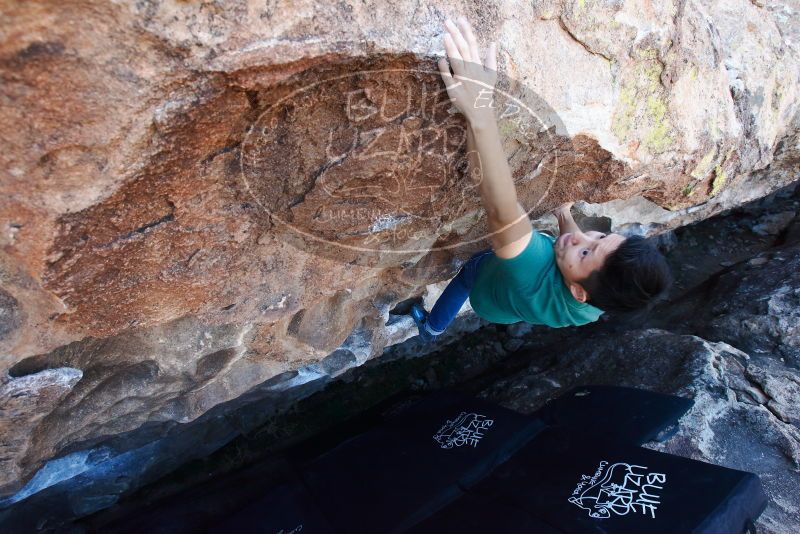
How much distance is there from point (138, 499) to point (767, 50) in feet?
8.04

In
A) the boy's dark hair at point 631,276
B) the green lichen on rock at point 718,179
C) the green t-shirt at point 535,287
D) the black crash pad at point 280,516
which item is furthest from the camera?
the black crash pad at point 280,516

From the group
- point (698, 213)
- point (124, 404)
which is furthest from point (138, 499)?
point (698, 213)

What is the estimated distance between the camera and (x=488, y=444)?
167 cm

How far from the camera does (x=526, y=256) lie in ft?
4.04

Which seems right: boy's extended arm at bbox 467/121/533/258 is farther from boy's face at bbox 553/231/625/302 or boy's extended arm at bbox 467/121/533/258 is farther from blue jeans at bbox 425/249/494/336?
blue jeans at bbox 425/249/494/336

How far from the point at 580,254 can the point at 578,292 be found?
3.3 inches

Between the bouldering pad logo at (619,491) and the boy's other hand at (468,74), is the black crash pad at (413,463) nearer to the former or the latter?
the bouldering pad logo at (619,491)

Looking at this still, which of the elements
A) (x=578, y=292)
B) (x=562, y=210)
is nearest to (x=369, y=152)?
(x=578, y=292)

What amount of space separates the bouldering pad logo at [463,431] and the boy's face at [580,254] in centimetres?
68

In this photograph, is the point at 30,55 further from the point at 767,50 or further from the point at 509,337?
the point at 509,337

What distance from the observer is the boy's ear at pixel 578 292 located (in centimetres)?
122

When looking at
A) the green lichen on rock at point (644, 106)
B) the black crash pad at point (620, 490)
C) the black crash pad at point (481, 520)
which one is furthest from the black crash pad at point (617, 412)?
the green lichen on rock at point (644, 106)

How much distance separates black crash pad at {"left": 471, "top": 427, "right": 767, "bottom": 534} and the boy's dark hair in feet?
1.62

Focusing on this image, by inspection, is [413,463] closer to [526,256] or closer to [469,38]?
[526,256]
